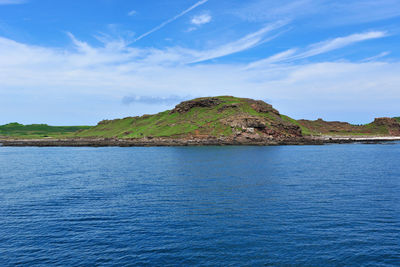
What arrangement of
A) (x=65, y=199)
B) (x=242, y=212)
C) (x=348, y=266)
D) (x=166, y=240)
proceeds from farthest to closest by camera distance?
(x=65, y=199)
(x=242, y=212)
(x=166, y=240)
(x=348, y=266)

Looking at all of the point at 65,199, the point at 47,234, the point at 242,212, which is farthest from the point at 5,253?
the point at 242,212

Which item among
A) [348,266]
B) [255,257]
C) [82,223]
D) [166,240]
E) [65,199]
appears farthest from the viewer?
[65,199]

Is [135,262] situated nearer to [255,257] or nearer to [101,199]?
[255,257]

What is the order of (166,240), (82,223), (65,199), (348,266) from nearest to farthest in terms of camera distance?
1. (348,266)
2. (166,240)
3. (82,223)
4. (65,199)

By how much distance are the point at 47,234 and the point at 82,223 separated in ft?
13.6

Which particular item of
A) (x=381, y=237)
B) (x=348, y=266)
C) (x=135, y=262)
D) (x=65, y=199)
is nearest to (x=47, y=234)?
(x=135, y=262)

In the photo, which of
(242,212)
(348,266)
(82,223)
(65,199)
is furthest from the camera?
(65,199)

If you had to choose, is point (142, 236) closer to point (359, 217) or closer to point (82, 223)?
point (82, 223)

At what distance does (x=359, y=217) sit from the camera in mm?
35312

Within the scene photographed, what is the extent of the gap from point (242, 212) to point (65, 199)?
28.1 meters

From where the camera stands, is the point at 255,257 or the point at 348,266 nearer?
the point at 348,266

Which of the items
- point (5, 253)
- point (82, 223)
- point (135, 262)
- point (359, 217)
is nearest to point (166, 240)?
point (135, 262)

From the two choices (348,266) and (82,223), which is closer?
(348,266)

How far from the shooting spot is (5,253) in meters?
25.9
